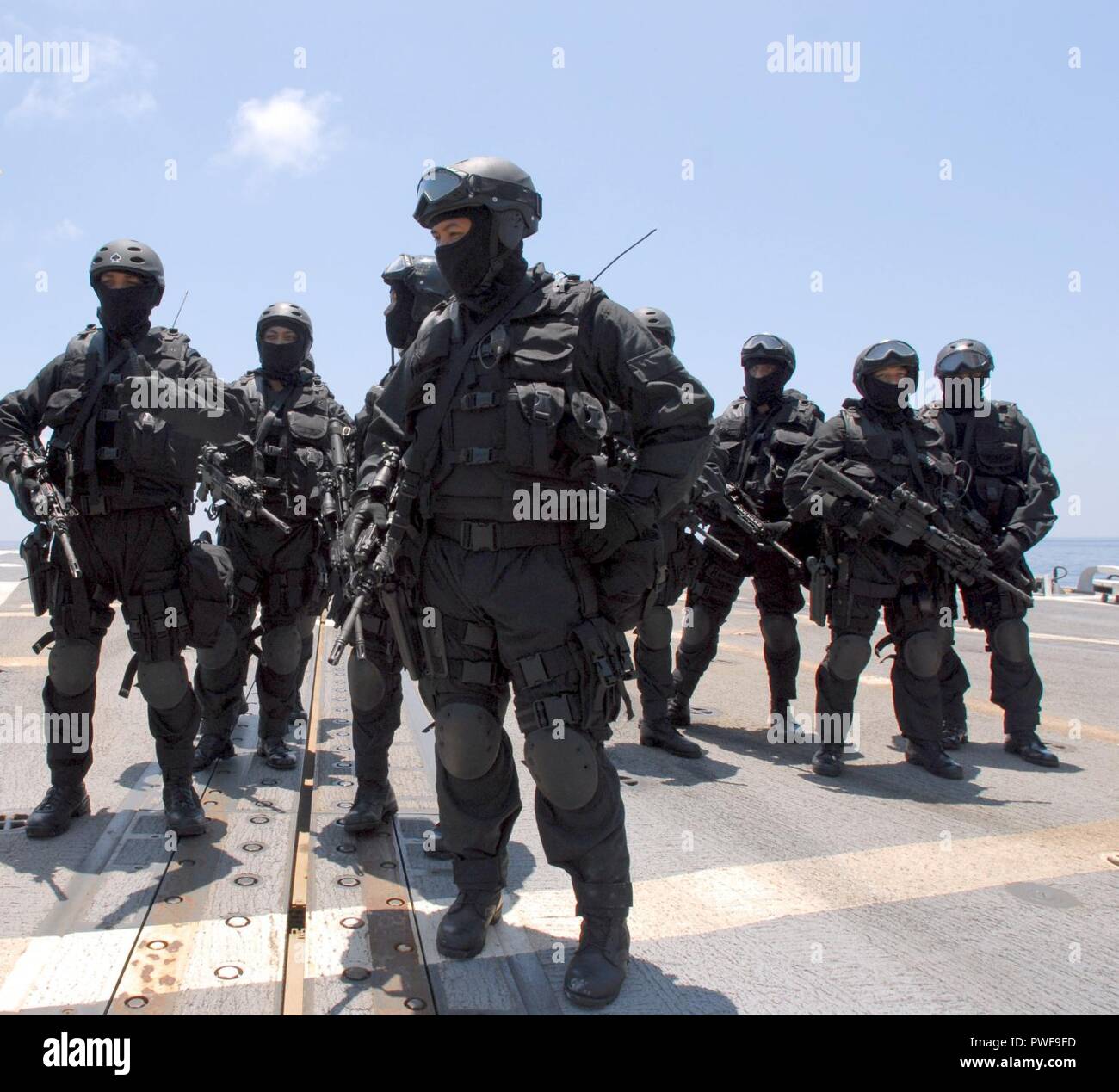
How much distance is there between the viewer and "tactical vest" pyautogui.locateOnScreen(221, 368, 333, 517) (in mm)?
4871

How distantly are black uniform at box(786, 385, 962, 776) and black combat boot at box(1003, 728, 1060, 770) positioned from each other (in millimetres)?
585

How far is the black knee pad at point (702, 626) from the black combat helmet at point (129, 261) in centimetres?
351

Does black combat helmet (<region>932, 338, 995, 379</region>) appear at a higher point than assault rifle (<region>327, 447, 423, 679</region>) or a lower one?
higher

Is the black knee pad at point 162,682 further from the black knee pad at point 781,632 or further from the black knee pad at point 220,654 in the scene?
the black knee pad at point 781,632

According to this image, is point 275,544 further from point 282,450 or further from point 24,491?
point 24,491

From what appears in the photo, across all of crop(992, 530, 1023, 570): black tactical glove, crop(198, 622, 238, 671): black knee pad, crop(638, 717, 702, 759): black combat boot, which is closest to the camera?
crop(198, 622, 238, 671): black knee pad

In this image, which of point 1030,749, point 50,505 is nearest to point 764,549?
point 1030,749

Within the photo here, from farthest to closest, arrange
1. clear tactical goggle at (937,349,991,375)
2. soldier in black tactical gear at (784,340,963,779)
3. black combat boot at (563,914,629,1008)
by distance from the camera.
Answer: clear tactical goggle at (937,349,991,375) < soldier in black tactical gear at (784,340,963,779) < black combat boot at (563,914,629,1008)

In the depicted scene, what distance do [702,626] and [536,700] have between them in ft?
11.3

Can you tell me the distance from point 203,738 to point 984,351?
4.91 metres

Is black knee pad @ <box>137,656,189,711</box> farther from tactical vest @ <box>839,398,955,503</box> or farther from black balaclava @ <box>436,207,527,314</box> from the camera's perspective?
tactical vest @ <box>839,398,955,503</box>

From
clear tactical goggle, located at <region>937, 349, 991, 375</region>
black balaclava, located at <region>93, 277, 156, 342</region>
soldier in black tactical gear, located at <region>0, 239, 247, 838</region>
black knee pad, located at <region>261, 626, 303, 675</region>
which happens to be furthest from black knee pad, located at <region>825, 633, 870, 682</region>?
black balaclava, located at <region>93, 277, 156, 342</region>
